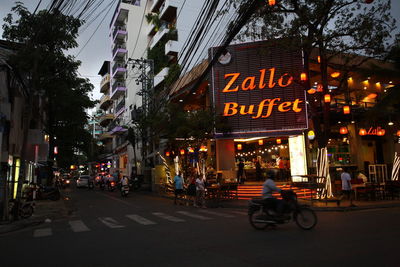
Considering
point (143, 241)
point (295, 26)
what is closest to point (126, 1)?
point (295, 26)

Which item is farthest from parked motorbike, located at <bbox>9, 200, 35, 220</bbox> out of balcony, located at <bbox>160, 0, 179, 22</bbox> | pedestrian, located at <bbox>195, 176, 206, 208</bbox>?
balcony, located at <bbox>160, 0, 179, 22</bbox>

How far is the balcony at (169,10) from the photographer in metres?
38.0

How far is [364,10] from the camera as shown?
60.1 ft

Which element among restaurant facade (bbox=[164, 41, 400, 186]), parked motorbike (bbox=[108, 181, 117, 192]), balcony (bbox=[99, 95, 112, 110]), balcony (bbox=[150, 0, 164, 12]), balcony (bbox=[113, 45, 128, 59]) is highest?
balcony (bbox=[150, 0, 164, 12])

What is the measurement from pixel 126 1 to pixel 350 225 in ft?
171

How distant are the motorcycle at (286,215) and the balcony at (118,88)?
47276mm

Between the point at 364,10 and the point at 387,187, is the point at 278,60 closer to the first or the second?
the point at 364,10

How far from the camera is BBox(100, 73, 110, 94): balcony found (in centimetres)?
6531

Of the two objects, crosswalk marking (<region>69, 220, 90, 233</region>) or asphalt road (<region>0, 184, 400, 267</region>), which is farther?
crosswalk marking (<region>69, 220, 90, 233</region>)

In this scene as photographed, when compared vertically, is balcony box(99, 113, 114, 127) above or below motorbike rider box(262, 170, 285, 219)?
above

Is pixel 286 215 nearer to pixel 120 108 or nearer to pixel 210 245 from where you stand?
pixel 210 245

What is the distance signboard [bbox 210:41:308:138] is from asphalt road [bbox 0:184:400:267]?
12.0m

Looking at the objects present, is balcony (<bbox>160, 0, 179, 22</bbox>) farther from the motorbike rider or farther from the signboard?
the motorbike rider

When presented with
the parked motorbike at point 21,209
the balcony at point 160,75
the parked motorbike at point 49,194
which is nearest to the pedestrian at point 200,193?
the parked motorbike at point 21,209
